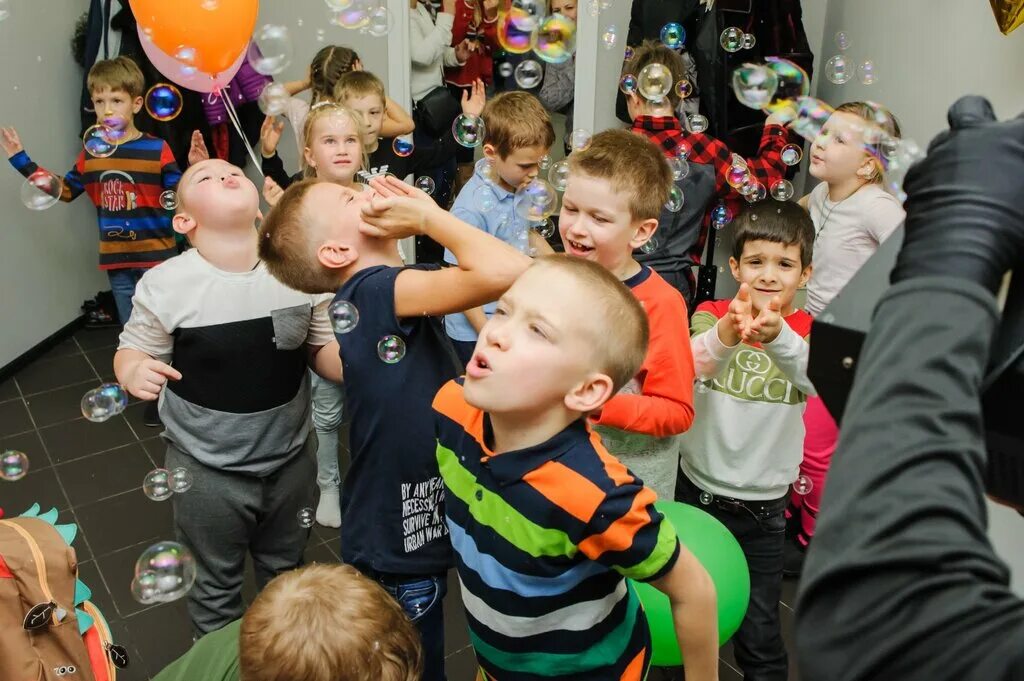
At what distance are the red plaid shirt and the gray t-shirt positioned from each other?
0.65 meters

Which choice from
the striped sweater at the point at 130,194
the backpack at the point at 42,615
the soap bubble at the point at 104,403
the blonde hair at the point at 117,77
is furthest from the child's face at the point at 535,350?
the blonde hair at the point at 117,77

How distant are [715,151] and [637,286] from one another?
1.89 meters

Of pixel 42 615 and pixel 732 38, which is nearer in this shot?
pixel 42 615

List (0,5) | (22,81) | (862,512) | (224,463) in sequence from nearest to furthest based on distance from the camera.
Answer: (862,512) → (224,463) → (0,5) → (22,81)

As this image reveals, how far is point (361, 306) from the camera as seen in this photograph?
4.98 feet

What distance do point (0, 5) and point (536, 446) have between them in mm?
3937

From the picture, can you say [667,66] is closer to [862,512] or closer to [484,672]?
[484,672]

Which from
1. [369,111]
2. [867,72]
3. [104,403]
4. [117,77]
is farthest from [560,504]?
[117,77]

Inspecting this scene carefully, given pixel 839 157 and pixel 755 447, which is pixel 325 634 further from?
pixel 839 157

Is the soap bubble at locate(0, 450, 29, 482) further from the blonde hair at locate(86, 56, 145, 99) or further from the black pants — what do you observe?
the blonde hair at locate(86, 56, 145, 99)

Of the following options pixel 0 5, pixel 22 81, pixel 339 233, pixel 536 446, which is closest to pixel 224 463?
pixel 339 233

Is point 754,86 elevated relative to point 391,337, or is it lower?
elevated

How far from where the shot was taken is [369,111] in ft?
11.3

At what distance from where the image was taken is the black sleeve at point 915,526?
0.56 m
